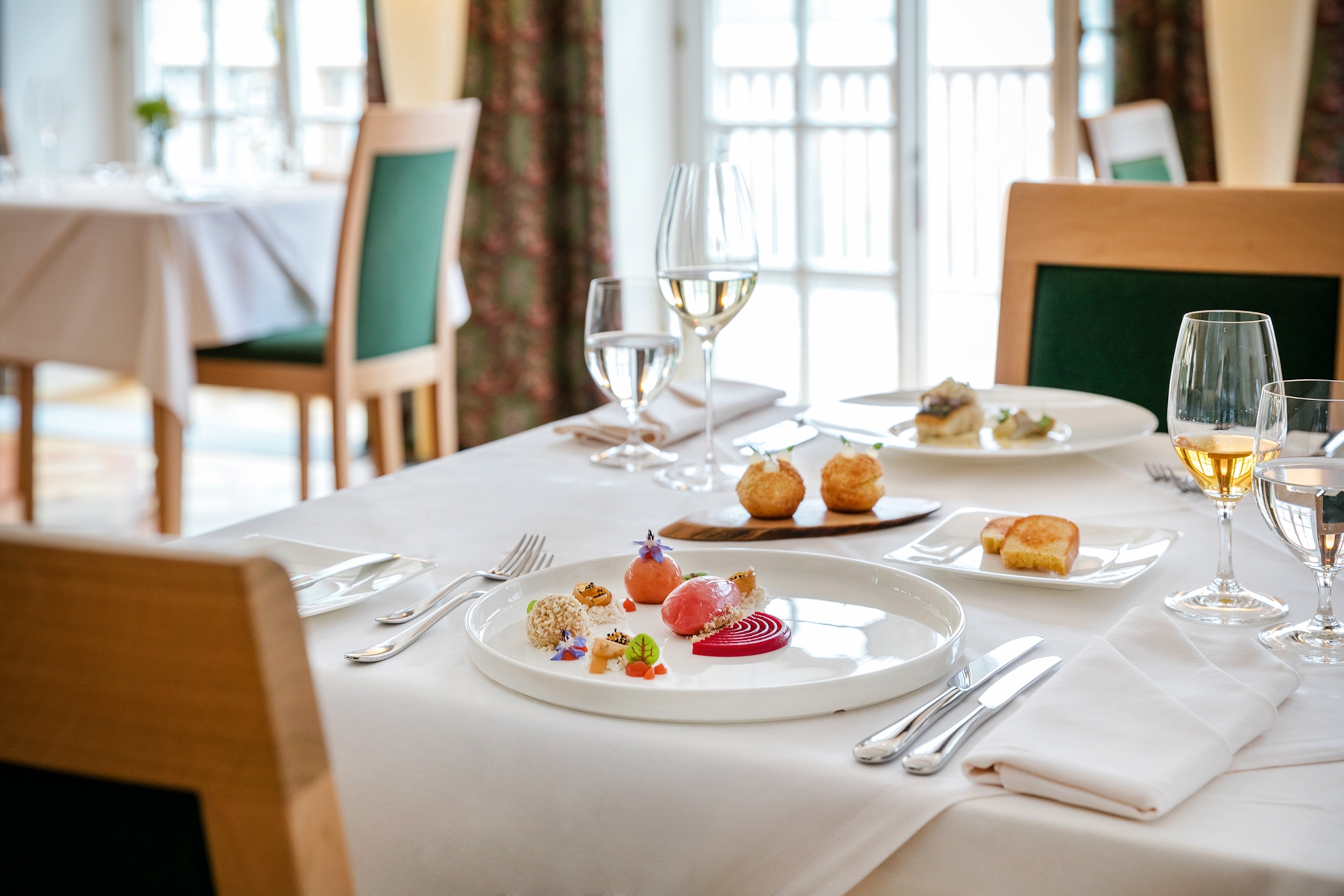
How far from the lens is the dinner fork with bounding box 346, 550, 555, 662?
2.48 ft

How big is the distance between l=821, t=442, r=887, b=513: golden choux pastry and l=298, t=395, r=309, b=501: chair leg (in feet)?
7.52

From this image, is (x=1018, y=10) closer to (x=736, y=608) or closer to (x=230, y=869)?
(x=736, y=608)

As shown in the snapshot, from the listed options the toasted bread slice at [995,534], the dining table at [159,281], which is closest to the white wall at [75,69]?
the dining table at [159,281]

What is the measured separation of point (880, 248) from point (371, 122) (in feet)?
5.59

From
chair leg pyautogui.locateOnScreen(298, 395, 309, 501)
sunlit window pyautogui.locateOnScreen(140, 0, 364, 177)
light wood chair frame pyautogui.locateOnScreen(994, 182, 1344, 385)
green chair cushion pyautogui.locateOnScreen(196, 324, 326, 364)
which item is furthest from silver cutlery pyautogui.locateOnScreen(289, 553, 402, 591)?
sunlit window pyautogui.locateOnScreen(140, 0, 364, 177)

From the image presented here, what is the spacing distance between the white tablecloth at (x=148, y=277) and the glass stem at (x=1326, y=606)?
7.79 ft

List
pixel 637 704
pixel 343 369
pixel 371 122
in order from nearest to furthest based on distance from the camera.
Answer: pixel 637 704
pixel 371 122
pixel 343 369

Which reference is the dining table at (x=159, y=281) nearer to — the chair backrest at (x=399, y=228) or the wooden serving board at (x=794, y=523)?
the chair backrest at (x=399, y=228)

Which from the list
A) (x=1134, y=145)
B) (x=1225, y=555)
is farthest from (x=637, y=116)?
(x=1225, y=555)

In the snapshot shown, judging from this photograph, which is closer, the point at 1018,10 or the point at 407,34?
the point at 1018,10

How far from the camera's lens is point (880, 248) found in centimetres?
388

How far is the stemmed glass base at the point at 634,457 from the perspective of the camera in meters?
1.22

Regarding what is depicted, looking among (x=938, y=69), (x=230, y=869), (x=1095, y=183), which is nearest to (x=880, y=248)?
(x=938, y=69)

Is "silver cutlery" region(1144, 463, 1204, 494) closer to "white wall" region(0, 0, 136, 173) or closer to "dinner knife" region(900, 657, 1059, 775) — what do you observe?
"dinner knife" region(900, 657, 1059, 775)
